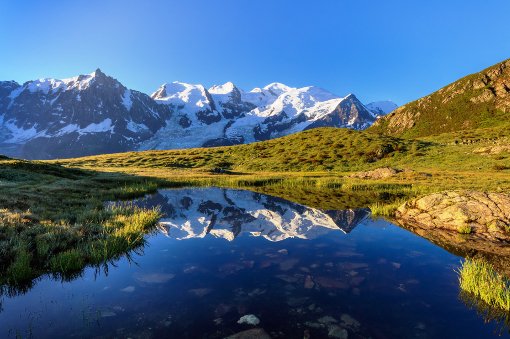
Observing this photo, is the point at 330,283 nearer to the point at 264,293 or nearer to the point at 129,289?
the point at 264,293

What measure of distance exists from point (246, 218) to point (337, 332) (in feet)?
54.3

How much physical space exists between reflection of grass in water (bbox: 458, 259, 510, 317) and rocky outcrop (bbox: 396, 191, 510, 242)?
275 inches

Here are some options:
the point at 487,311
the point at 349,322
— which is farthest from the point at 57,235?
the point at 487,311

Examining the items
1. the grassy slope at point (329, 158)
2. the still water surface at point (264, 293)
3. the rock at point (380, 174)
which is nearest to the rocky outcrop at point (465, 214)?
the still water surface at point (264, 293)

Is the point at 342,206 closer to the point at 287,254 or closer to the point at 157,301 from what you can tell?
the point at 287,254

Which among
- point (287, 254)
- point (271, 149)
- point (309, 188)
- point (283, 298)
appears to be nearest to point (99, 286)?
point (283, 298)

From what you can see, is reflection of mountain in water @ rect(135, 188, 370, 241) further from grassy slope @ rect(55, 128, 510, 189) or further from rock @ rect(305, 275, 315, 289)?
grassy slope @ rect(55, 128, 510, 189)

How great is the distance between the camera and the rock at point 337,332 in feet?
28.0

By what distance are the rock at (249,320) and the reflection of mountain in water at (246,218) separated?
906 centimetres


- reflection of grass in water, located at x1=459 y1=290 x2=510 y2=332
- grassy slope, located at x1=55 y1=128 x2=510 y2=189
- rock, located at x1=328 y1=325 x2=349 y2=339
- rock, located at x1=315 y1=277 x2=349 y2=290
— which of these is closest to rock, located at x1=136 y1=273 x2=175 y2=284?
rock, located at x1=315 y1=277 x2=349 y2=290

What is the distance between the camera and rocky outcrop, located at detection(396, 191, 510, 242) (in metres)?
18.0

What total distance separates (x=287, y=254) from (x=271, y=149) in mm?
91041

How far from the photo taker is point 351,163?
7819cm

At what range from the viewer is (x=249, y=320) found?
366 inches
